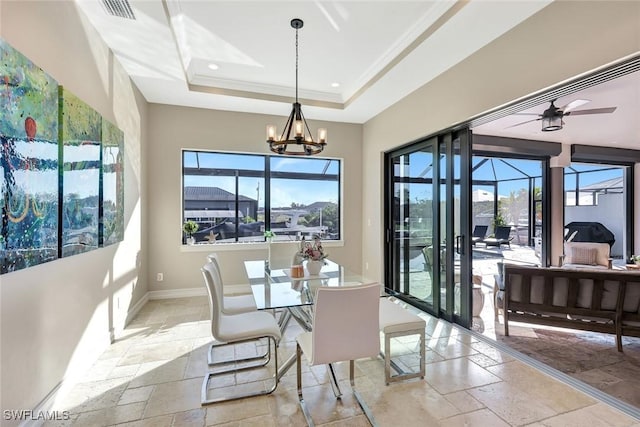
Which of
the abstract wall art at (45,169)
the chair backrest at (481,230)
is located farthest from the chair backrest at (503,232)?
the abstract wall art at (45,169)

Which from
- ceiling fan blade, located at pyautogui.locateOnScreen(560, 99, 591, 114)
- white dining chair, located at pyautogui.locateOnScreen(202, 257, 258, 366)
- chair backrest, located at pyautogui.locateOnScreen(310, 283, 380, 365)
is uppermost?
ceiling fan blade, located at pyautogui.locateOnScreen(560, 99, 591, 114)

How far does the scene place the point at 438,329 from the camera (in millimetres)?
3398

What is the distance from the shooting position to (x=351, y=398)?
214cm

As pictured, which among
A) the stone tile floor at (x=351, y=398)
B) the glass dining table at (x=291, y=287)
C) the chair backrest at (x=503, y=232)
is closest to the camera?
the stone tile floor at (x=351, y=398)

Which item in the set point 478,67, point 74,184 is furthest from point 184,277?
point 478,67

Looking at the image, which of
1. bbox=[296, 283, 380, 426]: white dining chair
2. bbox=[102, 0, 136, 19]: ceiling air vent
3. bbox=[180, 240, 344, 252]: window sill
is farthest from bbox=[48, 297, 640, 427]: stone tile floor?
bbox=[102, 0, 136, 19]: ceiling air vent

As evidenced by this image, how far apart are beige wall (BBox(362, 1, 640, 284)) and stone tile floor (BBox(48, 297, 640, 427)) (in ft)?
7.71

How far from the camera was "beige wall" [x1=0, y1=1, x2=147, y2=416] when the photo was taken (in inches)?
64.8

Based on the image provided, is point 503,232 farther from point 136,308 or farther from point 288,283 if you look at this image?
point 136,308

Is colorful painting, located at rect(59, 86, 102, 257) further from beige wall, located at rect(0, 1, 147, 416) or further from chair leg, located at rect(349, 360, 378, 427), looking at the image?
chair leg, located at rect(349, 360, 378, 427)

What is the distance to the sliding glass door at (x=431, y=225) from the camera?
11.3 ft

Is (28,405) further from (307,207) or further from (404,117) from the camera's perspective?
(404,117)

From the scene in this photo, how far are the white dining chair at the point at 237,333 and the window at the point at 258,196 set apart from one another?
2484 millimetres

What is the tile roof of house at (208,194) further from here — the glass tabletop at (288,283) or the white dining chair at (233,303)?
the white dining chair at (233,303)
